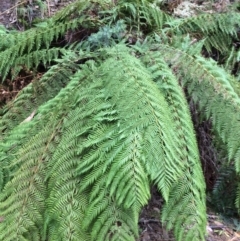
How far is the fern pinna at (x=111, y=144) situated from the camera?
6.62 ft

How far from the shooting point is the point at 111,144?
6.86 feet

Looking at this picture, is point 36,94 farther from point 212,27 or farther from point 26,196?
point 212,27

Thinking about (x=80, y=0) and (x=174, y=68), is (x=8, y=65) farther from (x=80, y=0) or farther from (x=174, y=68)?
(x=174, y=68)

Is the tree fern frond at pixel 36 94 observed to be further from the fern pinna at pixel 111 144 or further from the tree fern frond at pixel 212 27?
the tree fern frond at pixel 212 27

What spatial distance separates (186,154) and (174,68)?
82 centimetres

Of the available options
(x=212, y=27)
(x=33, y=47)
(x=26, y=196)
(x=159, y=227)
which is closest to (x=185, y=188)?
(x=159, y=227)

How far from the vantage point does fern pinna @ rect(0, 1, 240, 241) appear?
2.02 metres

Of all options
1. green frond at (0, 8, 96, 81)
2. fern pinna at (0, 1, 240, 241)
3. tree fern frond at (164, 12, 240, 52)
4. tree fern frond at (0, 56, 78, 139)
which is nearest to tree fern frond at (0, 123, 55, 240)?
fern pinna at (0, 1, 240, 241)

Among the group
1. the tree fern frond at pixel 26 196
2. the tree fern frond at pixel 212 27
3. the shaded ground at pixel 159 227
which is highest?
the tree fern frond at pixel 212 27

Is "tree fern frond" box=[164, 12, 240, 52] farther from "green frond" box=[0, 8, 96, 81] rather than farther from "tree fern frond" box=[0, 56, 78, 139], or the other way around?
"tree fern frond" box=[0, 56, 78, 139]

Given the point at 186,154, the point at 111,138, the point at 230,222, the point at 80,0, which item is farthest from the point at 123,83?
the point at 80,0

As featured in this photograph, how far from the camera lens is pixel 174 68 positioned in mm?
2859

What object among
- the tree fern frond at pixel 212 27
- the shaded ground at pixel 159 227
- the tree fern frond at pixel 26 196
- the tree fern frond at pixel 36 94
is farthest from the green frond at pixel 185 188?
the tree fern frond at pixel 212 27

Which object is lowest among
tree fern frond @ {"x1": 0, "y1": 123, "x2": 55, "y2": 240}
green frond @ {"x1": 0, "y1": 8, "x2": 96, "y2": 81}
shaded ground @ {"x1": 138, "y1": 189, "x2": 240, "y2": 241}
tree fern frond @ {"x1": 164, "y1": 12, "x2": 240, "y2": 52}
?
shaded ground @ {"x1": 138, "y1": 189, "x2": 240, "y2": 241}
